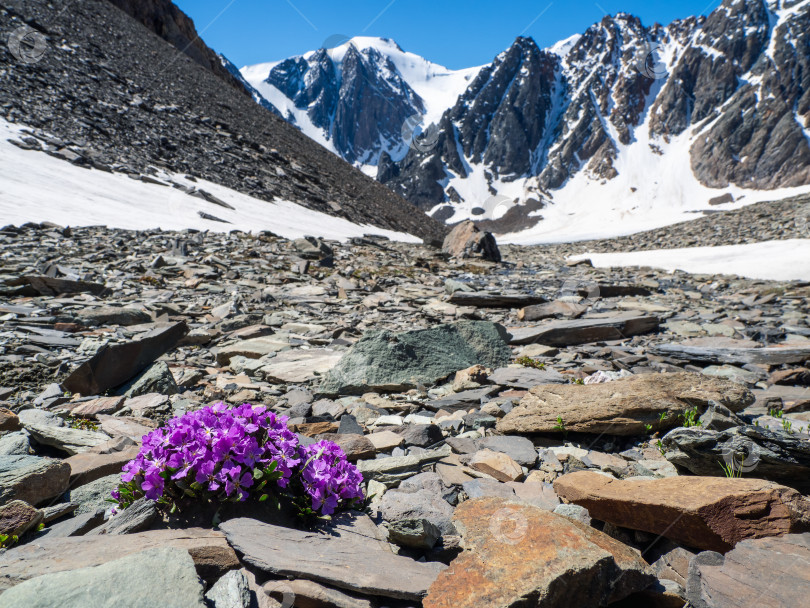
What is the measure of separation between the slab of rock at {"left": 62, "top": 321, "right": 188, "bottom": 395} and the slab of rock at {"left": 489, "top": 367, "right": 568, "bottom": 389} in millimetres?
4527

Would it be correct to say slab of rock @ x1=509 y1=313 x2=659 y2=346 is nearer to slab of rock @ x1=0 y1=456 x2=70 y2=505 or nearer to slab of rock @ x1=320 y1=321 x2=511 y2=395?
slab of rock @ x1=320 y1=321 x2=511 y2=395

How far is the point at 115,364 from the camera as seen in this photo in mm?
5453

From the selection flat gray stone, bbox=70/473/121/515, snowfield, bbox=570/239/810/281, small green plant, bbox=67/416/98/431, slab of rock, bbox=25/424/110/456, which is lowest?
flat gray stone, bbox=70/473/121/515

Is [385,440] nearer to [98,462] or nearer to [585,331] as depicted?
[98,462]

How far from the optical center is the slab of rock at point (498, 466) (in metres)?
3.36

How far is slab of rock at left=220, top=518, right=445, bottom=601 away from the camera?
79.4 inches

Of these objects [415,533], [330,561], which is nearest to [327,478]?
[330,561]

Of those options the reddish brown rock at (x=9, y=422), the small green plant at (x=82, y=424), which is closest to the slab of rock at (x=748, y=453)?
the small green plant at (x=82, y=424)

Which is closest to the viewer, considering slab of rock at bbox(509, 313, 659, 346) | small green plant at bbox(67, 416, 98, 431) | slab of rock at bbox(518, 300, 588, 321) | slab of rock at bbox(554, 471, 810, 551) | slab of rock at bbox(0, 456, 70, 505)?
slab of rock at bbox(554, 471, 810, 551)

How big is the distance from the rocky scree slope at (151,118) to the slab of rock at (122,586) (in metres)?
28.8

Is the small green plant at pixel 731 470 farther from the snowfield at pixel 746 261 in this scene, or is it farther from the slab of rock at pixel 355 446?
the snowfield at pixel 746 261

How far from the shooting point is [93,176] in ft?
75.0

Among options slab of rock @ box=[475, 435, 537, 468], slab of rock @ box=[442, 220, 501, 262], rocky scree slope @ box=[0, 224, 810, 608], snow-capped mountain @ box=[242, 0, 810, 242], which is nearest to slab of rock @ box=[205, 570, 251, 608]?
rocky scree slope @ box=[0, 224, 810, 608]

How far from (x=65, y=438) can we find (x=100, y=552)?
193 centimetres
